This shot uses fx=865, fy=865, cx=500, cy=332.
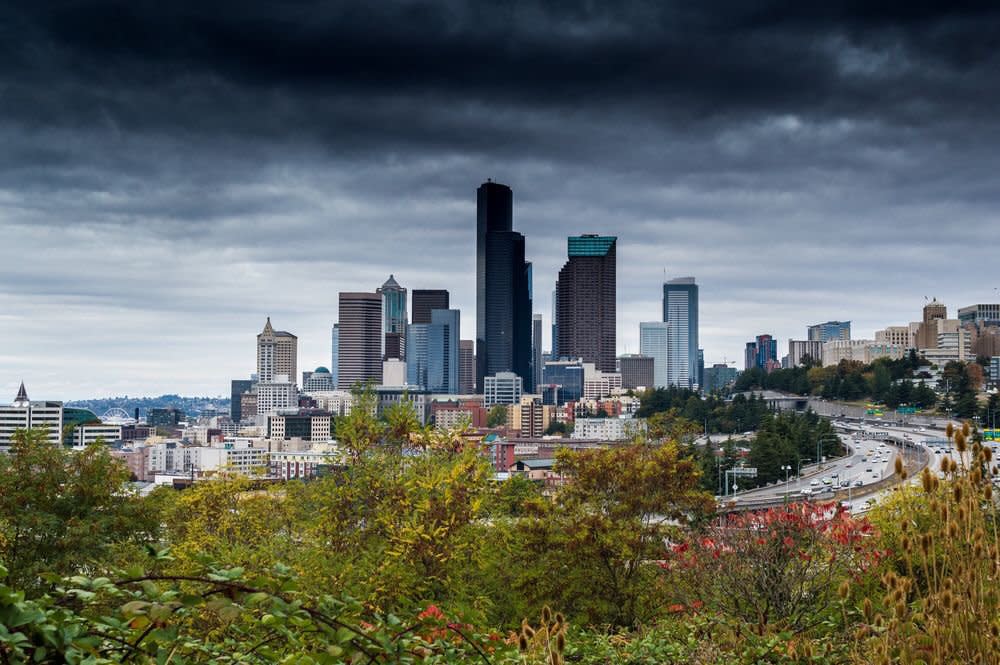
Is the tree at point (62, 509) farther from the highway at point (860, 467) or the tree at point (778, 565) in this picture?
the highway at point (860, 467)

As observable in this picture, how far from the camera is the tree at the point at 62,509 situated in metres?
13.7

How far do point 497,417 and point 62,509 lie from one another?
454 feet

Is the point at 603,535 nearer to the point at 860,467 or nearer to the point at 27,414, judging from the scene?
the point at 860,467

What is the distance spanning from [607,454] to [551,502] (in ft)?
3.71

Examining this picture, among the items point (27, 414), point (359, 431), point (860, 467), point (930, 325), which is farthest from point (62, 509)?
point (930, 325)

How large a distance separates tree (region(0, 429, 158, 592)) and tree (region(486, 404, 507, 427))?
13600 cm

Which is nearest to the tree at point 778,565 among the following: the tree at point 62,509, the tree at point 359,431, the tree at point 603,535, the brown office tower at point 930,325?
the tree at point 603,535

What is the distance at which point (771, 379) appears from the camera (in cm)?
12206

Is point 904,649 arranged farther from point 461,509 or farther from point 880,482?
point 880,482

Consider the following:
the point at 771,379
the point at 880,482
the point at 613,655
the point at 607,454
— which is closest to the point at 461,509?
the point at 607,454

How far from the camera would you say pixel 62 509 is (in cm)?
1495

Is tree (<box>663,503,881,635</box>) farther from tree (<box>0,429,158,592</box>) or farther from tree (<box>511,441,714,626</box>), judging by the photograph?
tree (<box>0,429,158,592</box>)

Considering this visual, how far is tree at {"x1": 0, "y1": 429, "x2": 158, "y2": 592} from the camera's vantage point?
1367cm

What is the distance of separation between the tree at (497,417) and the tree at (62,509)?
136 m
